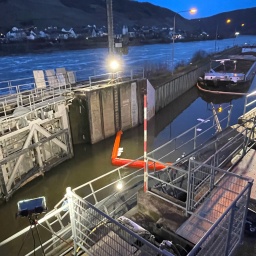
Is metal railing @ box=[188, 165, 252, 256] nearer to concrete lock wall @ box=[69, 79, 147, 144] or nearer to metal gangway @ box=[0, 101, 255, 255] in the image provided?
metal gangway @ box=[0, 101, 255, 255]

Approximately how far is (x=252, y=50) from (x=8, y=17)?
113 metres

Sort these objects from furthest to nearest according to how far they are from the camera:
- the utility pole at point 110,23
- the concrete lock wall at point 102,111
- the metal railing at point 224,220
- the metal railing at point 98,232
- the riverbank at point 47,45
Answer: the riverbank at point 47,45 < the concrete lock wall at point 102,111 < the utility pole at point 110,23 < the metal railing at point 98,232 < the metal railing at point 224,220

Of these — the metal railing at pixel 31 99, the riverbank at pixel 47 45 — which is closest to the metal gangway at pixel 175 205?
the metal railing at pixel 31 99

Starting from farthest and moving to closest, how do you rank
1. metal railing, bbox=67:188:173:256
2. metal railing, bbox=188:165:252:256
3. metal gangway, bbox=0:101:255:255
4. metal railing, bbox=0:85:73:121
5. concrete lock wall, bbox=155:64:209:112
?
concrete lock wall, bbox=155:64:209:112
metal railing, bbox=0:85:73:121
metal railing, bbox=67:188:173:256
metal gangway, bbox=0:101:255:255
metal railing, bbox=188:165:252:256

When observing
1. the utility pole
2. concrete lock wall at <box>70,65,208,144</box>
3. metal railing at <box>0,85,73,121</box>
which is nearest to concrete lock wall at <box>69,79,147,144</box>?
concrete lock wall at <box>70,65,208,144</box>

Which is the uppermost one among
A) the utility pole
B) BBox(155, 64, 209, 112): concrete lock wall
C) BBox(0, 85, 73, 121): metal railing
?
the utility pole

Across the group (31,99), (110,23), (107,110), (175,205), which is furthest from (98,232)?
(110,23)

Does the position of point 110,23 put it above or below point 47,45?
above

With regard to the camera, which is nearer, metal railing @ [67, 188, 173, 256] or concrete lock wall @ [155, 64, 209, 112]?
metal railing @ [67, 188, 173, 256]

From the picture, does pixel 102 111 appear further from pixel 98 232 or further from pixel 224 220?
pixel 224 220

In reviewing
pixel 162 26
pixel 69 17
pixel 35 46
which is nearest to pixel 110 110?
pixel 35 46

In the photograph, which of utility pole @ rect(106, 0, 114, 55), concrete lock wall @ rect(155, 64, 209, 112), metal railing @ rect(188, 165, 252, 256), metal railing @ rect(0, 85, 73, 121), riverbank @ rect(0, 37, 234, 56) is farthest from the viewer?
riverbank @ rect(0, 37, 234, 56)

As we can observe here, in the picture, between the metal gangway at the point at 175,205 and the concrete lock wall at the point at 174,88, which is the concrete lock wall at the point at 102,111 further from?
the metal gangway at the point at 175,205

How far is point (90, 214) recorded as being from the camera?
13.6 ft
